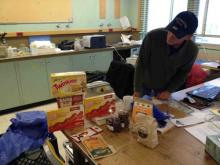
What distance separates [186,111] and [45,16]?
3183mm

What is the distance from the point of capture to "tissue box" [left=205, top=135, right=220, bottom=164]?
962 mm

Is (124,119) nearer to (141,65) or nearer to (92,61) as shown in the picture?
(141,65)

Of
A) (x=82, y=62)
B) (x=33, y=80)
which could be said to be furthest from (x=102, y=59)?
(x=33, y=80)

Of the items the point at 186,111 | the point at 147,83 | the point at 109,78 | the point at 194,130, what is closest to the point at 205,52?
the point at 109,78

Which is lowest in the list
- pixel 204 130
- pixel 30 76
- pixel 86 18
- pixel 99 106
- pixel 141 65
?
pixel 30 76

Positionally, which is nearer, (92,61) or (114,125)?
(114,125)

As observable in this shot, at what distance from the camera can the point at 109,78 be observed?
2.63 metres

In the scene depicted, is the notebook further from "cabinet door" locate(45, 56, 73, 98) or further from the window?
"cabinet door" locate(45, 56, 73, 98)

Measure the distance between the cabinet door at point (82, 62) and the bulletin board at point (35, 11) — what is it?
0.83 meters

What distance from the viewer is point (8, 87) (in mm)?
3168

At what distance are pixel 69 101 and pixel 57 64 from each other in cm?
245

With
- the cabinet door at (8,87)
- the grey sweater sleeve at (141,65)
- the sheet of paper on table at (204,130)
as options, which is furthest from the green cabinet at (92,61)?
the sheet of paper on table at (204,130)

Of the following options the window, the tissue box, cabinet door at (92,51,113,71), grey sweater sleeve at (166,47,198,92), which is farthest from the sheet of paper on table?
cabinet door at (92,51,113,71)

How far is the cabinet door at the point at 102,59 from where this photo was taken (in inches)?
158
